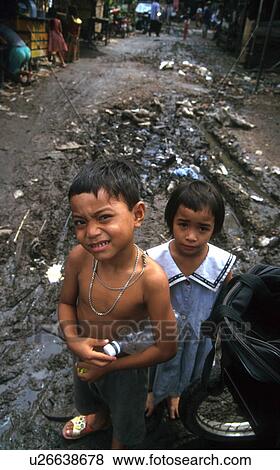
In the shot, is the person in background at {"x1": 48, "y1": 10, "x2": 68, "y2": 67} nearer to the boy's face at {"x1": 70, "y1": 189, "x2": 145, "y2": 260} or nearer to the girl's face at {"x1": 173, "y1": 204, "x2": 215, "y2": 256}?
the girl's face at {"x1": 173, "y1": 204, "x2": 215, "y2": 256}

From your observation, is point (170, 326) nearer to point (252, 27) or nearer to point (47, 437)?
point (47, 437)

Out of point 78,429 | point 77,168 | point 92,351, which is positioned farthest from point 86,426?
point 77,168

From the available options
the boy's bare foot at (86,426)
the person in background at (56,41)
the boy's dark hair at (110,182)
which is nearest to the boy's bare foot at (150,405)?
the boy's bare foot at (86,426)

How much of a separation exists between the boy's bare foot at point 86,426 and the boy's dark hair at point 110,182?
1292mm

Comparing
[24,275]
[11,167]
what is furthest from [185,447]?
[11,167]

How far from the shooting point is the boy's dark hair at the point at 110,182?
1227 millimetres

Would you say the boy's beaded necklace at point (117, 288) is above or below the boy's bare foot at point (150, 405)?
above

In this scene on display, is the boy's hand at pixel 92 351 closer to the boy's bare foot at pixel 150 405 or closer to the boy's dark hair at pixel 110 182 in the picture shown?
the boy's dark hair at pixel 110 182

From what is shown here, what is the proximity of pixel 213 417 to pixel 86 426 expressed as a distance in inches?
28.3

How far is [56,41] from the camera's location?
10.3m

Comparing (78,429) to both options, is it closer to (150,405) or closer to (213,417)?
(150,405)

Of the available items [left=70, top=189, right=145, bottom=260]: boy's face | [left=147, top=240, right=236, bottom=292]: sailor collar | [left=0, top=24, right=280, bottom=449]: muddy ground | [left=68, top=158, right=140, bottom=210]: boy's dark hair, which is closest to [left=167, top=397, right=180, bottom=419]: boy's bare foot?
[left=0, top=24, right=280, bottom=449]: muddy ground

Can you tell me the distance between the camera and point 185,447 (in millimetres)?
1988
